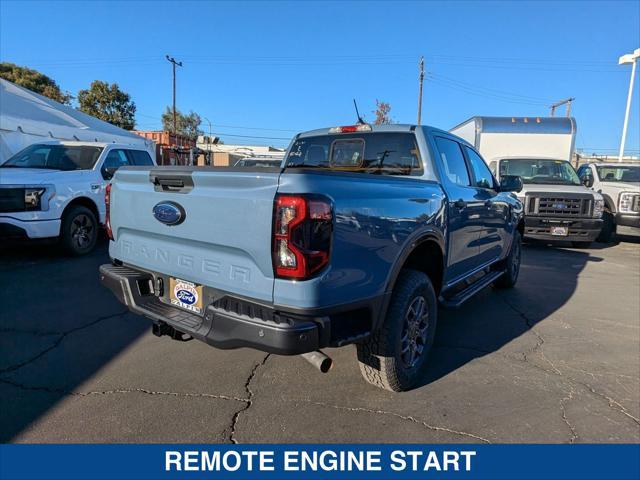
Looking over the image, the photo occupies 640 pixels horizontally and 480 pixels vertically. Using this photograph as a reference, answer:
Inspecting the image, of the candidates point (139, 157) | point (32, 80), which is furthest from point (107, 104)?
point (139, 157)

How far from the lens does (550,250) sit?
970cm

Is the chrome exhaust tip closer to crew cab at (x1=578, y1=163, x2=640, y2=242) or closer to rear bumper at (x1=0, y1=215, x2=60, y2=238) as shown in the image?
rear bumper at (x1=0, y1=215, x2=60, y2=238)

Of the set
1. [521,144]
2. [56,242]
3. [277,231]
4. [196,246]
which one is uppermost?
[521,144]

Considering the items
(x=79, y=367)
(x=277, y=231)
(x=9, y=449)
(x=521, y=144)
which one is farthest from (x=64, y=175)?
(x=521, y=144)

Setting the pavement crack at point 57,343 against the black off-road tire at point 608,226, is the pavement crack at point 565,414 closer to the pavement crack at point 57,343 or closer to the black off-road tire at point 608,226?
the pavement crack at point 57,343

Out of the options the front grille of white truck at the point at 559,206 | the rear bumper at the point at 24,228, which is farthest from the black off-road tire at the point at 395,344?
the front grille of white truck at the point at 559,206

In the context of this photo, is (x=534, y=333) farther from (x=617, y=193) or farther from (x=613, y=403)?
(x=617, y=193)

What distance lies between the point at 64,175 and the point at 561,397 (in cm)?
721

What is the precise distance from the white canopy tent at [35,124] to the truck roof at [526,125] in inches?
367

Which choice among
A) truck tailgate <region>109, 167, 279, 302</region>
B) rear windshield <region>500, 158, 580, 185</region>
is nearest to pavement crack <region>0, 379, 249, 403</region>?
truck tailgate <region>109, 167, 279, 302</region>

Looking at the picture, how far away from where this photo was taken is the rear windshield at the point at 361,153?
3553mm

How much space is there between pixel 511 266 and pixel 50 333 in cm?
562

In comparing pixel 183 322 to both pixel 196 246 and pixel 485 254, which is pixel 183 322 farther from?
pixel 485 254

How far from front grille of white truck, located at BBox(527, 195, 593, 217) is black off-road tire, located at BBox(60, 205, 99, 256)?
28.6 ft
